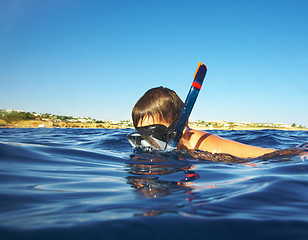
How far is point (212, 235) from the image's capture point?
3.04 feet

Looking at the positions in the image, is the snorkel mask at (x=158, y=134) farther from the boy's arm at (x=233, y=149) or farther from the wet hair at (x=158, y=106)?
the boy's arm at (x=233, y=149)

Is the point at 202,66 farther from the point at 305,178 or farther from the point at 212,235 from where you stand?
the point at 212,235

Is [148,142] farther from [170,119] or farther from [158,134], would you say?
[170,119]

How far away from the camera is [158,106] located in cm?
359

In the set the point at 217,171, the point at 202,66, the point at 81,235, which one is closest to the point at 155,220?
the point at 81,235

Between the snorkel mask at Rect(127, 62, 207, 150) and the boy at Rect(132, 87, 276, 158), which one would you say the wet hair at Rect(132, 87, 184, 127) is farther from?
the snorkel mask at Rect(127, 62, 207, 150)

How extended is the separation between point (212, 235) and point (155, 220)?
0.26 meters

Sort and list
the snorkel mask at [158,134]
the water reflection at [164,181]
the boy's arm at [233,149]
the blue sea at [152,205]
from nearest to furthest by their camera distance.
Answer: the blue sea at [152,205] < the water reflection at [164,181] < the snorkel mask at [158,134] < the boy's arm at [233,149]

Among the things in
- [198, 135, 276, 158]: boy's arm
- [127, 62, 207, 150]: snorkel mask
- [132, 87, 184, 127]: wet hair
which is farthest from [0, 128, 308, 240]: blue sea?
[132, 87, 184, 127]: wet hair

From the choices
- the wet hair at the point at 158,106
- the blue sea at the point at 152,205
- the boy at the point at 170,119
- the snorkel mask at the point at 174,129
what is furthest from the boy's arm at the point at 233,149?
the blue sea at the point at 152,205

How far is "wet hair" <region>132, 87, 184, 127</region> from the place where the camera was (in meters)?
3.60

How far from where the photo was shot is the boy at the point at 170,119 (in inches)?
141

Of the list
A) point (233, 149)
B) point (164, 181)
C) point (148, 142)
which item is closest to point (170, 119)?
point (148, 142)

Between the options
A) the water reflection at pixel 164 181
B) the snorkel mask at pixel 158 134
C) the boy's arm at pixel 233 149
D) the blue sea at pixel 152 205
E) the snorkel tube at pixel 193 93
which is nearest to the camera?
the blue sea at pixel 152 205
